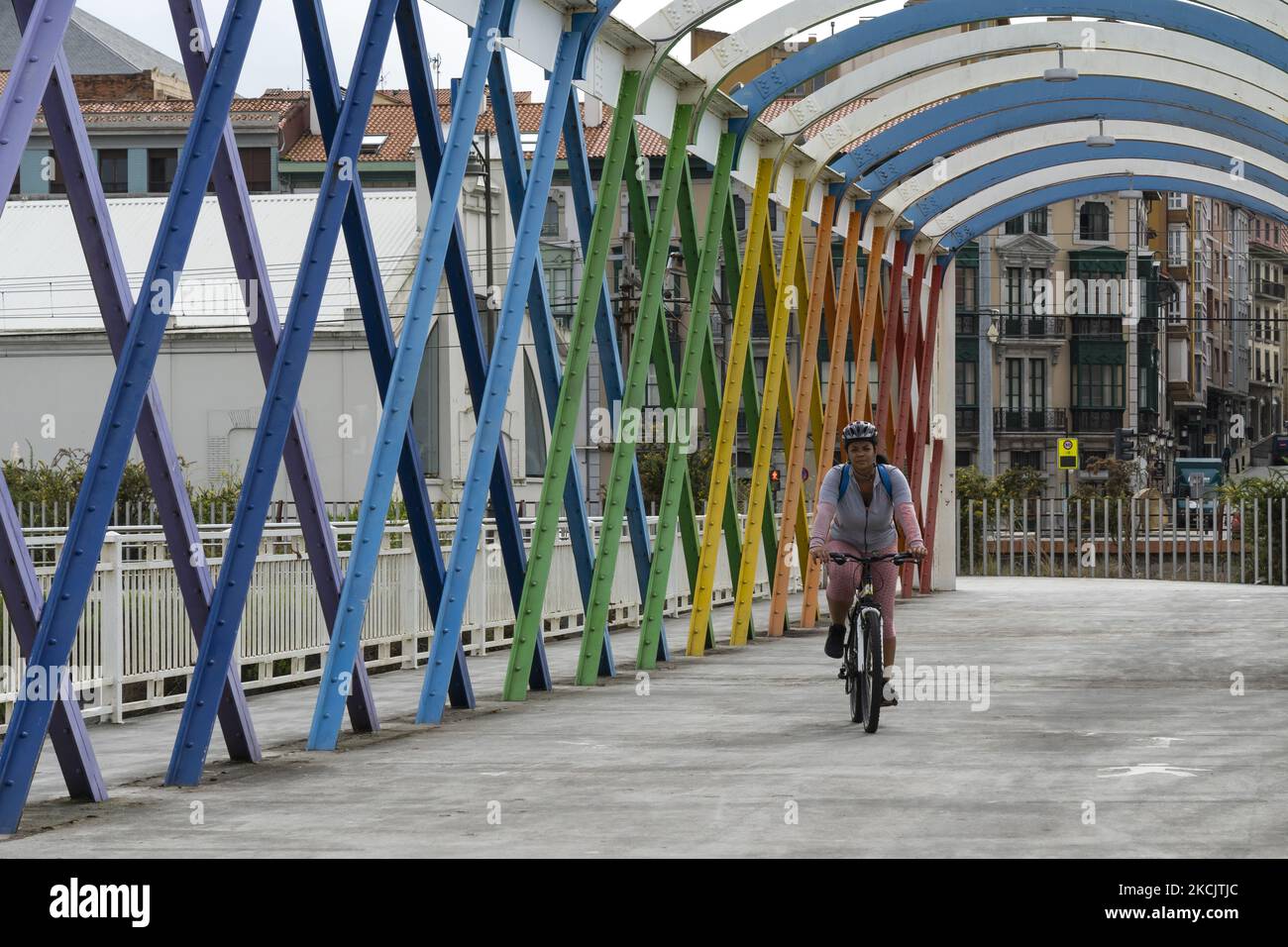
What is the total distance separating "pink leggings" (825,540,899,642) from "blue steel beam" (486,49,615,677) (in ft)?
9.19

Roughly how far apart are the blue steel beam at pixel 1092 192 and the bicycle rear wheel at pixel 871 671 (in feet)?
47.1

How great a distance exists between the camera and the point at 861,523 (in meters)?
11.7

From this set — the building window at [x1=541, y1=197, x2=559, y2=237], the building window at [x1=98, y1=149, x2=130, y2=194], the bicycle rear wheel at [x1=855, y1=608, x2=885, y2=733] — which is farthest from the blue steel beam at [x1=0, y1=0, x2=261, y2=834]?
the building window at [x1=541, y1=197, x2=559, y2=237]

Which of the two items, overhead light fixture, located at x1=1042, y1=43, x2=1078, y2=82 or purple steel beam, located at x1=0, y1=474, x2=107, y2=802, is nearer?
purple steel beam, located at x1=0, y1=474, x2=107, y2=802

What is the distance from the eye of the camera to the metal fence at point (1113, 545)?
3438cm

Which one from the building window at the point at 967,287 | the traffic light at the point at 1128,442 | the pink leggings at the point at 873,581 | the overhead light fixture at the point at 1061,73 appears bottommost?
the pink leggings at the point at 873,581

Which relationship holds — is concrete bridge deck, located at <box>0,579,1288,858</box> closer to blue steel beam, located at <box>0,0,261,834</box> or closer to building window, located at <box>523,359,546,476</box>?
blue steel beam, located at <box>0,0,261,834</box>

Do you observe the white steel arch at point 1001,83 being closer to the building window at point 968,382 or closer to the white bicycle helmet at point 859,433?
the white bicycle helmet at point 859,433

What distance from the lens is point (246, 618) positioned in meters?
14.6

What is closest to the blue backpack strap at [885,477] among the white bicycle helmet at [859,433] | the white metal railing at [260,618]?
the white bicycle helmet at [859,433]

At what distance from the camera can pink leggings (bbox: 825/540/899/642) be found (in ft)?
38.0

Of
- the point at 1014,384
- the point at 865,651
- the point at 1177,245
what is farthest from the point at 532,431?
the point at 1177,245

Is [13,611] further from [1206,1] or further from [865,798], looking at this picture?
[1206,1]

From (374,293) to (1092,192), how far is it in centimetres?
1645
